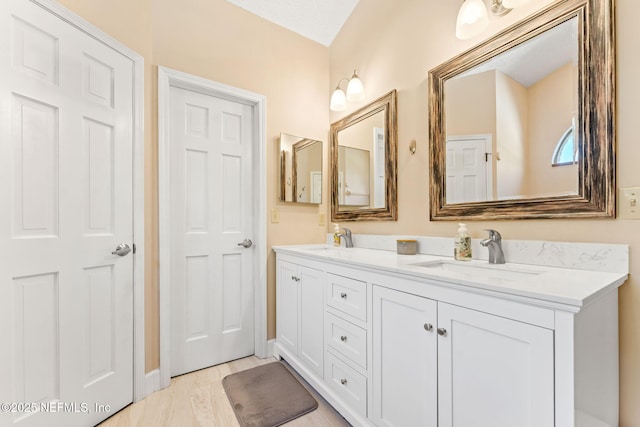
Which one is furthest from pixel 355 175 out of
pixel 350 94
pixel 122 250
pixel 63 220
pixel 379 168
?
pixel 63 220

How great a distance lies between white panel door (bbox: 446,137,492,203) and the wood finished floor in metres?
1.40

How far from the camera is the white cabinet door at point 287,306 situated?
2.00 metres

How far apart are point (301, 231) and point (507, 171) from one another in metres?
1.60

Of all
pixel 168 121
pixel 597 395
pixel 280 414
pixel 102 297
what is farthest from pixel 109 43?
pixel 597 395

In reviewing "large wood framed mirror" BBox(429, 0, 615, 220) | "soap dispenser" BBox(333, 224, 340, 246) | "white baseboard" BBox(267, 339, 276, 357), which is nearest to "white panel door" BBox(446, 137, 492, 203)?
"large wood framed mirror" BBox(429, 0, 615, 220)

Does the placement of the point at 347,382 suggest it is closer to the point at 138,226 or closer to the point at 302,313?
the point at 302,313

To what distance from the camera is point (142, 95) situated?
176 centimetres

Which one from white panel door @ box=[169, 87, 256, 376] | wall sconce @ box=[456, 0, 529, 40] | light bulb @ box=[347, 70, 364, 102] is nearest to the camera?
wall sconce @ box=[456, 0, 529, 40]

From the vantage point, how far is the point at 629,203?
3.36ft

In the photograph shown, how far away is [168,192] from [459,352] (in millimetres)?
1873

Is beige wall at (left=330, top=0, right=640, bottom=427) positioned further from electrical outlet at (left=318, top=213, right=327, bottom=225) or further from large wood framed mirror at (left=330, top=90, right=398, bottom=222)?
electrical outlet at (left=318, top=213, right=327, bottom=225)

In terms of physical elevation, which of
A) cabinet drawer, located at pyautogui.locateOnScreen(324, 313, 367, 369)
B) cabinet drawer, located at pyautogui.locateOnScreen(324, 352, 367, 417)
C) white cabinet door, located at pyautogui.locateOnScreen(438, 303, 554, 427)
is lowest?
cabinet drawer, located at pyautogui.locateOnScreen(324, 352, 367, 417)

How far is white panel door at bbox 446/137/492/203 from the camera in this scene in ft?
4.85

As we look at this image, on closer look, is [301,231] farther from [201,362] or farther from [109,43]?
[109,43]
